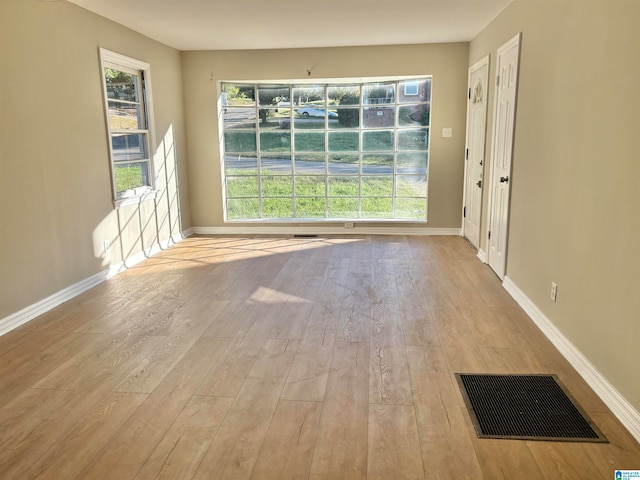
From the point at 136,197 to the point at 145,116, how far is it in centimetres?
102

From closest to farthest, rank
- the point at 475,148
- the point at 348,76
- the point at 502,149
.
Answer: the point at 502,149
the point at 475,148
the point at 348,76

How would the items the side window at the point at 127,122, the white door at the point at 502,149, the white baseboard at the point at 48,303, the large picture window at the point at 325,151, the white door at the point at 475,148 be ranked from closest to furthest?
the white baseboard at the point at 48,303, the white door at the point at 502,149, the side window at the point at 127,122, the white door at the point at 475,148, the large picture window at the point at 325,151

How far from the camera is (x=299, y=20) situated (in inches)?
192

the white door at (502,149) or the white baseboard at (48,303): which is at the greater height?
the white door at (502,149)

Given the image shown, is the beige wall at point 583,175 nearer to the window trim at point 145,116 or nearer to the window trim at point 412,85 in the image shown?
the window trim at point 412,85

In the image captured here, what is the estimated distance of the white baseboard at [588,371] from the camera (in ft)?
7.33

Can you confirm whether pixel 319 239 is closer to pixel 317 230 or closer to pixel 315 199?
pixel 317 230

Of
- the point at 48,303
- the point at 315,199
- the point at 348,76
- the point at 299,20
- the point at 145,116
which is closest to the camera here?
the point at 48,303

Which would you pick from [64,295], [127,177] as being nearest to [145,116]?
[127,177]

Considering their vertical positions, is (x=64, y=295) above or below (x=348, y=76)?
below

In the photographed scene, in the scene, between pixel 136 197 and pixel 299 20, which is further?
pixel 136 197

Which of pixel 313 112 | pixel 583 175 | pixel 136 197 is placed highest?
pixel 313 112

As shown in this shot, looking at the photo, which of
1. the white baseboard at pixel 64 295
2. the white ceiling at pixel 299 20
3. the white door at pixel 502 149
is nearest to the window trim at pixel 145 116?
the white ceiling at pixel 299 20

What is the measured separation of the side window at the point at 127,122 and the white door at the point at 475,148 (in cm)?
386
